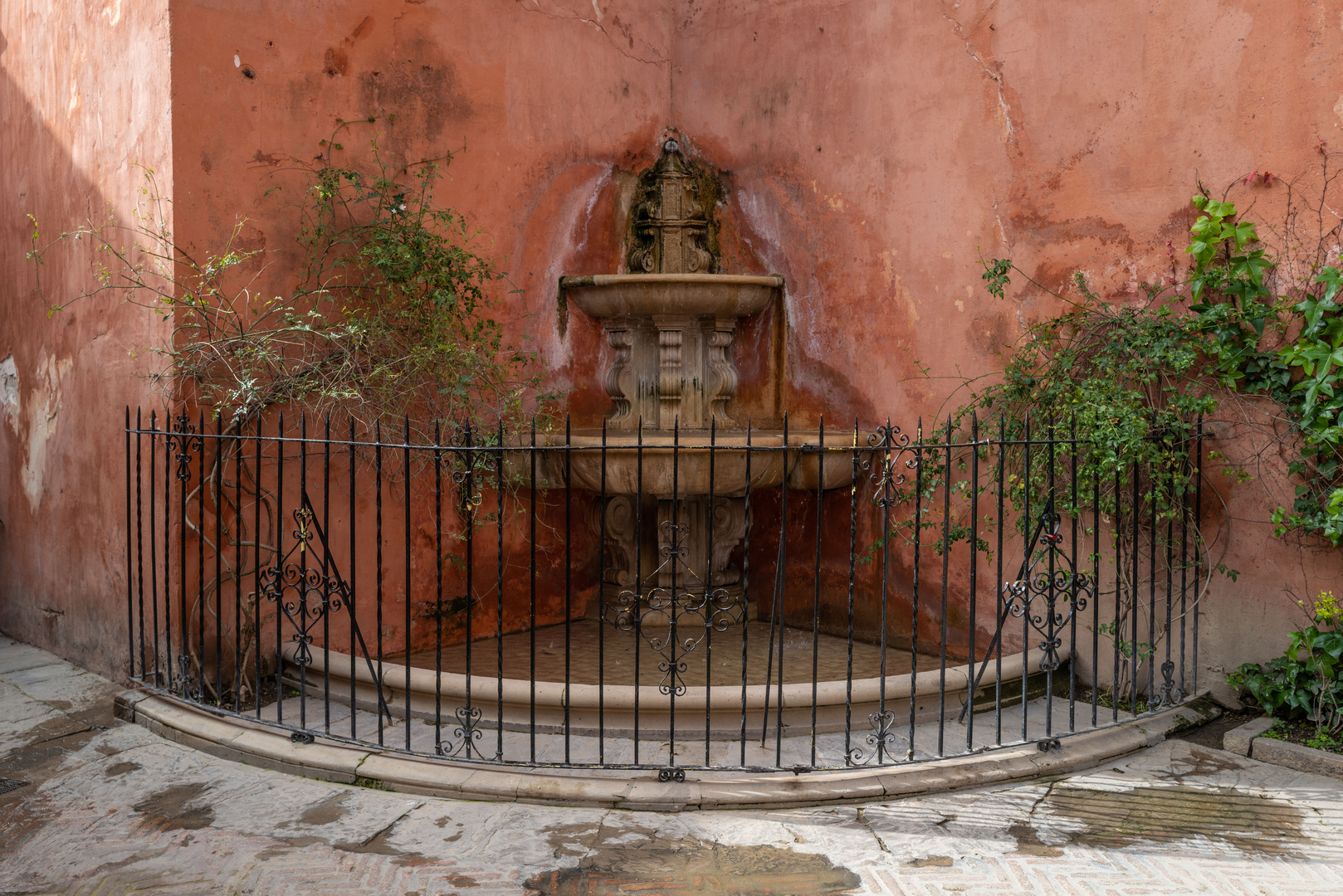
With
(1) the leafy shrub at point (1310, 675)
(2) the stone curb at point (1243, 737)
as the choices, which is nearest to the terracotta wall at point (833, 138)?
(1) the leafy shrub at point (1310, 675)

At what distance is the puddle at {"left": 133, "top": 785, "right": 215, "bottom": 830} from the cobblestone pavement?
10 mm

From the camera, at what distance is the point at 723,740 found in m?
4.16

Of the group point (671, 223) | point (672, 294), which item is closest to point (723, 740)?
point (672, 294)

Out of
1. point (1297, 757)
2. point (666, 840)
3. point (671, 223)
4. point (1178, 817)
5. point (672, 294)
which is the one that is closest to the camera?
point (666, 840)

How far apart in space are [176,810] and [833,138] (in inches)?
186

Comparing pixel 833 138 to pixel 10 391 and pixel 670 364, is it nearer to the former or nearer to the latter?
pixel 670 364

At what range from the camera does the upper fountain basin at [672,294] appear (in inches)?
221

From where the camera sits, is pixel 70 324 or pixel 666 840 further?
pixel 70 324

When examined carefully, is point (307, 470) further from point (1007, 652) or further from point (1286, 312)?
point (1286, 312)

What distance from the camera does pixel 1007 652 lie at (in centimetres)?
502

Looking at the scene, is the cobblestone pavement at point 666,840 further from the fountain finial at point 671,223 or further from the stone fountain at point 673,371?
the fountain finial at point 671,223

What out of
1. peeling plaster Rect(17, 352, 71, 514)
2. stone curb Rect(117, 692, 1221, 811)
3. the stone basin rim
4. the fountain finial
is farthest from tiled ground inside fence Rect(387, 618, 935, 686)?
peeling plaster Rect(17, 352, 71, 514)

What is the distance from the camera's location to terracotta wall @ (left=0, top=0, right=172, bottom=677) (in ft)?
15.9

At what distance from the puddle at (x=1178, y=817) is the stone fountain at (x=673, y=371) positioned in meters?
2.23
